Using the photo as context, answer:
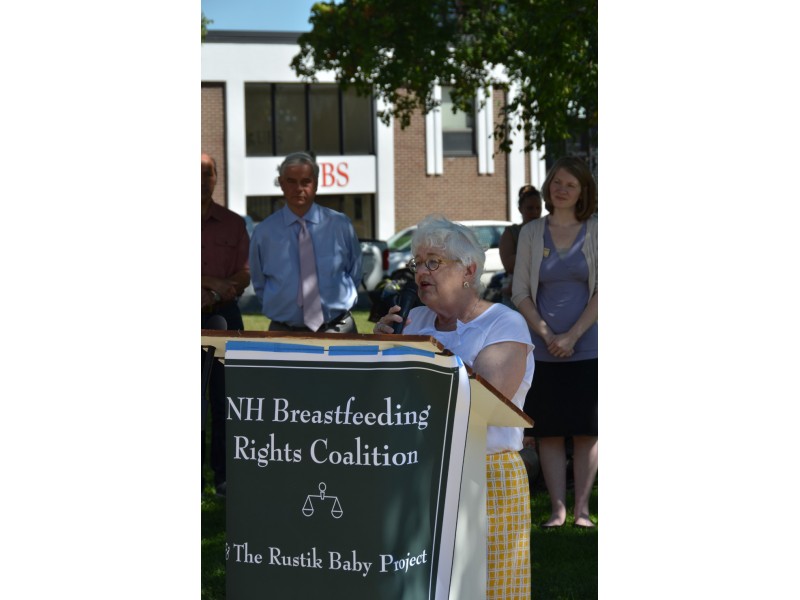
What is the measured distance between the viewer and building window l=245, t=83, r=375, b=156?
32.6 meters

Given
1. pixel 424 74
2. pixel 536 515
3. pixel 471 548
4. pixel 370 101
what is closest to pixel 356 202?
pixel 370 101

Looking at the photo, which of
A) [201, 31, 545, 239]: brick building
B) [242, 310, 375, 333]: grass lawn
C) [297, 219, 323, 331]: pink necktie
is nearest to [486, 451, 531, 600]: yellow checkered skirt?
[297, 219, 323, 331]: pink necktie

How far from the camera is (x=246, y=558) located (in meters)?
3.19

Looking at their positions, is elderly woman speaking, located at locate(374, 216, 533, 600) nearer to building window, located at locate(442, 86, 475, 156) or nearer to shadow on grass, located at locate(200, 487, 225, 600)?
shadow on grass, located at locate(200, 487, 225, 600)

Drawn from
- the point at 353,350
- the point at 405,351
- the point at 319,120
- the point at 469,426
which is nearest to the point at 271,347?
the point at 353,350

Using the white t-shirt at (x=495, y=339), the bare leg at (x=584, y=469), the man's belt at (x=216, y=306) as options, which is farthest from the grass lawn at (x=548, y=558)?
the white t-shirt at (x=495, y=339)

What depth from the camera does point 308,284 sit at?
6250 millimetres

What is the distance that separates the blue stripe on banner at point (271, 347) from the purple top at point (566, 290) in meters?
2.75

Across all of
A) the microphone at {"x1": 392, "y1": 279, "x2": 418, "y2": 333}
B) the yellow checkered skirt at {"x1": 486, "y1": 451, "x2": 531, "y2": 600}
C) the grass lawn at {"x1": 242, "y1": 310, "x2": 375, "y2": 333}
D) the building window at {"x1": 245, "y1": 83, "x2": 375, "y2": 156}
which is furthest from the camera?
the building window at {"x1": 245, "y1": 83, "x2": 375, "y2": 156}

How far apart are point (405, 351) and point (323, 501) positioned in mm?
461

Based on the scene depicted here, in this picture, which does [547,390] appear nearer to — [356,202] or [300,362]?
[300,362]

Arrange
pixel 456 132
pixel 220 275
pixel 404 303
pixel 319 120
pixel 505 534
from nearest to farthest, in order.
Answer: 1. pixel 505 534
2. pixel 404 303
3. pixel 220 275
4. pixel 456 132
5. pixel 319 120

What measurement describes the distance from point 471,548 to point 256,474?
66cm

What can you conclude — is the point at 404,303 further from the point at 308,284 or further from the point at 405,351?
the point at 308,284
